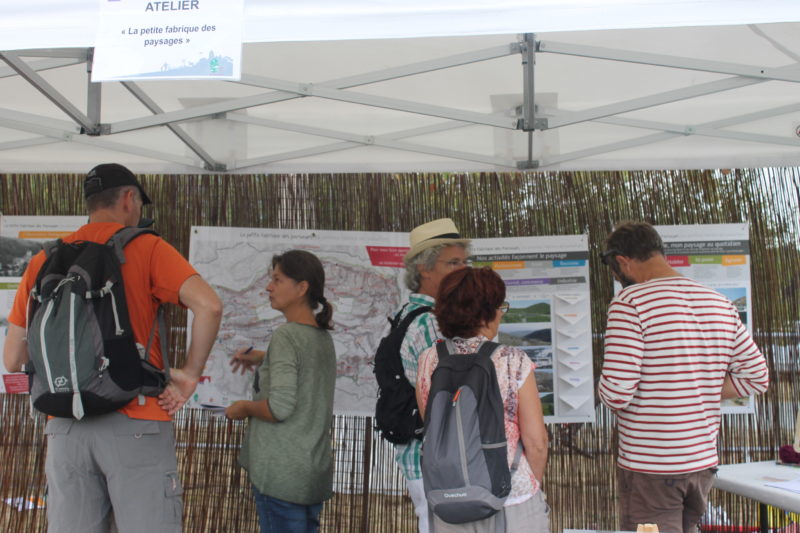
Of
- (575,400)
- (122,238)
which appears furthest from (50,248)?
(575,400)

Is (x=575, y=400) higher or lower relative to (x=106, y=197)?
lower

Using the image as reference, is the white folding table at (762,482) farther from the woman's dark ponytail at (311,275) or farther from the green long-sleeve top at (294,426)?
the woman's dark ponytail at (311,275)

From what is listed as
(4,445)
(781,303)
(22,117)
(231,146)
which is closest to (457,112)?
(231,146)

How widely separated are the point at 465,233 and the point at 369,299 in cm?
59

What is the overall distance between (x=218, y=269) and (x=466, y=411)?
7.14ft

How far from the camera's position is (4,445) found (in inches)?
156

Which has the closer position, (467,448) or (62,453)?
(467,448)

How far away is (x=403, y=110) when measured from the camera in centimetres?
294

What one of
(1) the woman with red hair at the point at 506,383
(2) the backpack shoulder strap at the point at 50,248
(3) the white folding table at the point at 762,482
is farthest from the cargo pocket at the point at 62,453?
(3) the white folding table at the point at 762,482

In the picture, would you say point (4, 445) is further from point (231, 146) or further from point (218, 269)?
point (231, 146)

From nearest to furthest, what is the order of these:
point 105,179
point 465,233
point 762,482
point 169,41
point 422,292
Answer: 1. point 169,41
2. point 105,179
3. point 762,482
4. point 422,292
5. point 465,233

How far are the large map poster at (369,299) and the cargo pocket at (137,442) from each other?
1.59 m

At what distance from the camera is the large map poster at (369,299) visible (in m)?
3.78

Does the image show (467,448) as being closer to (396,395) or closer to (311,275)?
(396,395)
